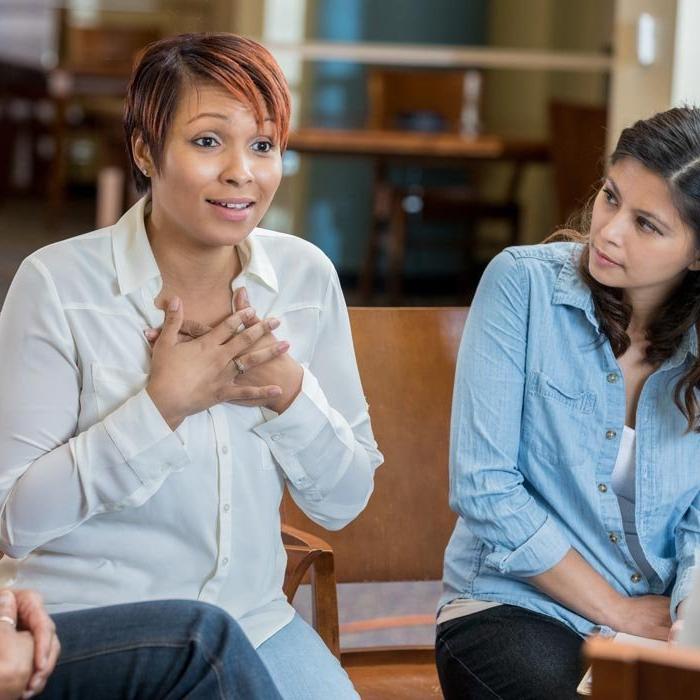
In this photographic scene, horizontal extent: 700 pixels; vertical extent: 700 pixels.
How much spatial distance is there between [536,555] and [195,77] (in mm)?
772

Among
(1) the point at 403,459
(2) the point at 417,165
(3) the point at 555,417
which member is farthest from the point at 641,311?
(2) the point at 417,165

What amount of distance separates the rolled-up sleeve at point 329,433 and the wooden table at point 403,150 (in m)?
3.97

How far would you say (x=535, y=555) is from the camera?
5.74 ft

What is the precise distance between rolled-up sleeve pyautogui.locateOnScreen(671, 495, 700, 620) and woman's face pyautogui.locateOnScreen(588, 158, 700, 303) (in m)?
0.35

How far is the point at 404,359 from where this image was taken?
2.16 metres

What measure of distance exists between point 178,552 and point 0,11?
9049mm

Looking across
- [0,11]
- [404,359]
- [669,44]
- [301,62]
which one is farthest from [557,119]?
[0,11]

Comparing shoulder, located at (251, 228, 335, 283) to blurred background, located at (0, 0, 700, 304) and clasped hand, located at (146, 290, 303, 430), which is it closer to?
clasped hand, located at (146, 290, 303, 430)

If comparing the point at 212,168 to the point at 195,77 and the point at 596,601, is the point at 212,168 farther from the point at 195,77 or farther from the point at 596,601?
the point at 596,601

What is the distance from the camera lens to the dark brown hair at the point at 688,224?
1.73 metres

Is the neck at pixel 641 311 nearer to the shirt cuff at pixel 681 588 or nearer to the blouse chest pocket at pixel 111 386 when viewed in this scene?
the shirt cuff at pixel 681 588

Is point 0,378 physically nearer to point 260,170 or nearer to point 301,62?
point 260,170

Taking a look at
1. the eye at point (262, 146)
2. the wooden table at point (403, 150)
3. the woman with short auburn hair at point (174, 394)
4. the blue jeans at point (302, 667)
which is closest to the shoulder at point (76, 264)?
the woman with short auburn hair at point (174, 394)

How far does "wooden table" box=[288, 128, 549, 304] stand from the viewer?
5.67 m
